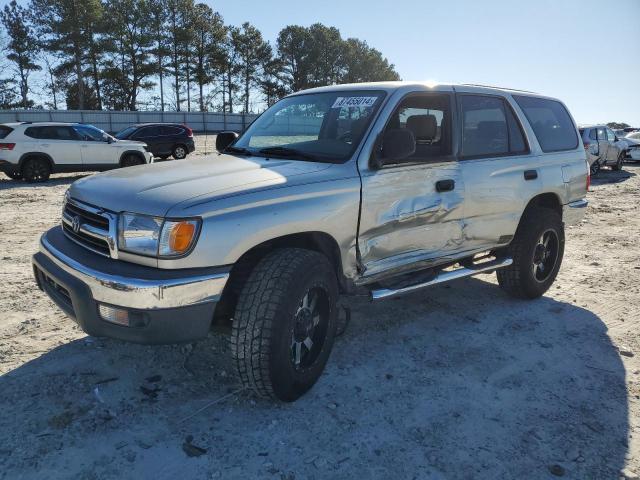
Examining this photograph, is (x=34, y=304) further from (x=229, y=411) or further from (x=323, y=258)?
(x=323, y=258)

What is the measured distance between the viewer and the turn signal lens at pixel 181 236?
8.62ft

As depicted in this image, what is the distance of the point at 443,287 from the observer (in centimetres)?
545

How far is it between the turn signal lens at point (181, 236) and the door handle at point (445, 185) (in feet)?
6.37

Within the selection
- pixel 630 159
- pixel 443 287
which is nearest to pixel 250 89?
pixel 630 159

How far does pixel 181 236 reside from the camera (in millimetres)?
2631

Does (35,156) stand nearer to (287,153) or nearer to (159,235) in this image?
(287,153)

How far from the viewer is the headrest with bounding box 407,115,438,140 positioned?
3924 millimetres

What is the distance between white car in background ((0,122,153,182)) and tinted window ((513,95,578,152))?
12.5m

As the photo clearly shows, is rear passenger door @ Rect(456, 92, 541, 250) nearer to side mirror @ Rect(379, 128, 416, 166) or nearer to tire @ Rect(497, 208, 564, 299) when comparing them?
tire @ Rect(497, 208, 564, 299)

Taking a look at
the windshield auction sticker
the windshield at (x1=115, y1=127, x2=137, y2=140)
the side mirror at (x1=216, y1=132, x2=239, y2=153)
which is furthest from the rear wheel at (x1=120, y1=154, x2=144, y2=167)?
the windshield auction sticker

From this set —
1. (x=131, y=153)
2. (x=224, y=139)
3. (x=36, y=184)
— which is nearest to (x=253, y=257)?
(x=224, y=139)

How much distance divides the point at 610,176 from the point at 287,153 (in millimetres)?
16755

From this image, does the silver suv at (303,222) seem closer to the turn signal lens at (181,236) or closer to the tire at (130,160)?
the turn signal lens at (181,236)

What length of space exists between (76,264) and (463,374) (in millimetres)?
2584
